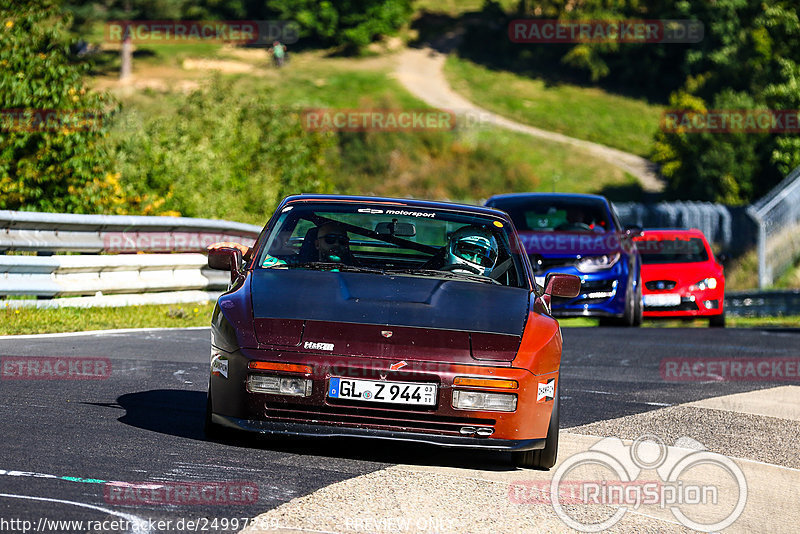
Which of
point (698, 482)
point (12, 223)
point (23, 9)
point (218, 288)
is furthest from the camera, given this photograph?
point (23, 9)

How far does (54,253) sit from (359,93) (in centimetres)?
7066

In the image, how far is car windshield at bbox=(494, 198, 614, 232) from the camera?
51.5 feet

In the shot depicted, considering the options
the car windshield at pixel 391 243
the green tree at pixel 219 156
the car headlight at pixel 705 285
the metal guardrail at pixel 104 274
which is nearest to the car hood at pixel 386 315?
the car windshield at pixel 391 243

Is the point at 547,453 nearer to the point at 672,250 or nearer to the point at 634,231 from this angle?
the point at 634,231

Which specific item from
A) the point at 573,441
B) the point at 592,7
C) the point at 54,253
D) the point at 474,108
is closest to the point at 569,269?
the point at 54,253

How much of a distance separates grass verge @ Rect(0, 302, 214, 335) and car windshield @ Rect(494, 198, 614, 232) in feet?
13.4

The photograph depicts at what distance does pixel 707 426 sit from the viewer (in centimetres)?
845

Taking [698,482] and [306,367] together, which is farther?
[698,482]

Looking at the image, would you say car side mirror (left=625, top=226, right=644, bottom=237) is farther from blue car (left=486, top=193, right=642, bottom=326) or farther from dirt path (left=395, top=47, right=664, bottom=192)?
dirt path (left=395, top=47, right=664, bottom=192)

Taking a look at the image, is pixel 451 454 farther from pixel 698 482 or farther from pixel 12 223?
pixel 12 223

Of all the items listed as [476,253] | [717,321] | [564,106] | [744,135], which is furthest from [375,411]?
[564,106]

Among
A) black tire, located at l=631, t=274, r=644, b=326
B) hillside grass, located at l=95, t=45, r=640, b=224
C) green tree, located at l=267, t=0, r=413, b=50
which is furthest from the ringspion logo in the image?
green tree, located at l=267, t=0, r=413, b=50

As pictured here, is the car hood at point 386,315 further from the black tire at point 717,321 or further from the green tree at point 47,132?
the black tire at point 717,321

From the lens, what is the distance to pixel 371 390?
606 cm
